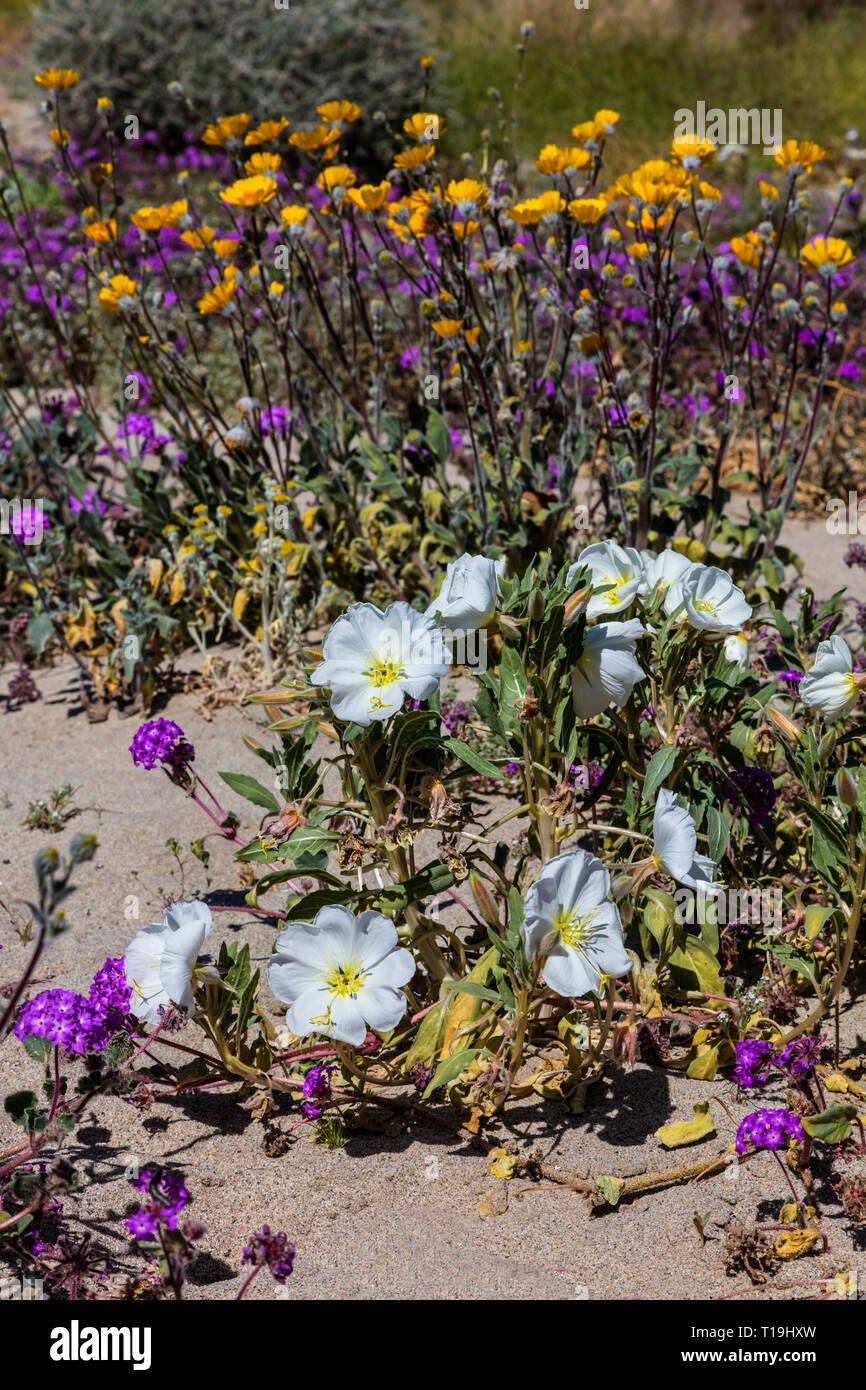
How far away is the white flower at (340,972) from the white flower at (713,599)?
2.63 ft

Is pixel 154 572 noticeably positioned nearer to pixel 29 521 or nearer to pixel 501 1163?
pixel 29 521

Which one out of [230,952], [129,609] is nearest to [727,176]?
[129,609]

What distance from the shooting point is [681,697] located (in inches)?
101

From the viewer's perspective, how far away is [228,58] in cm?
943

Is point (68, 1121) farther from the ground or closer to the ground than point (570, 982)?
closer to the ground

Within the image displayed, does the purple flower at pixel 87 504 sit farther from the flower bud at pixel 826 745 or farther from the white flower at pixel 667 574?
the flower bud at pixel 826 745

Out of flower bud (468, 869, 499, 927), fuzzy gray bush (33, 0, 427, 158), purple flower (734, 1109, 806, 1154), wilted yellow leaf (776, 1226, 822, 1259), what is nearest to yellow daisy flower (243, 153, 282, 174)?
flower bud (468, 869, 499, 927)

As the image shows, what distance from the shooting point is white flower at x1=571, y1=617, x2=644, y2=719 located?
2.07 meters

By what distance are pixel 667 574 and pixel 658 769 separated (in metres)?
0.41

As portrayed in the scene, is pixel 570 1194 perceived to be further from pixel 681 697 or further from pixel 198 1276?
pixel 681 697

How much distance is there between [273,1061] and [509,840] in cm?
97

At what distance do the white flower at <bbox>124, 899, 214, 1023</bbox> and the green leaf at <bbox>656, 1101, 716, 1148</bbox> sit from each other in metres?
0.89

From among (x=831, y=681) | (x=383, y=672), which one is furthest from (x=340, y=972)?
(x=831, y=681)
